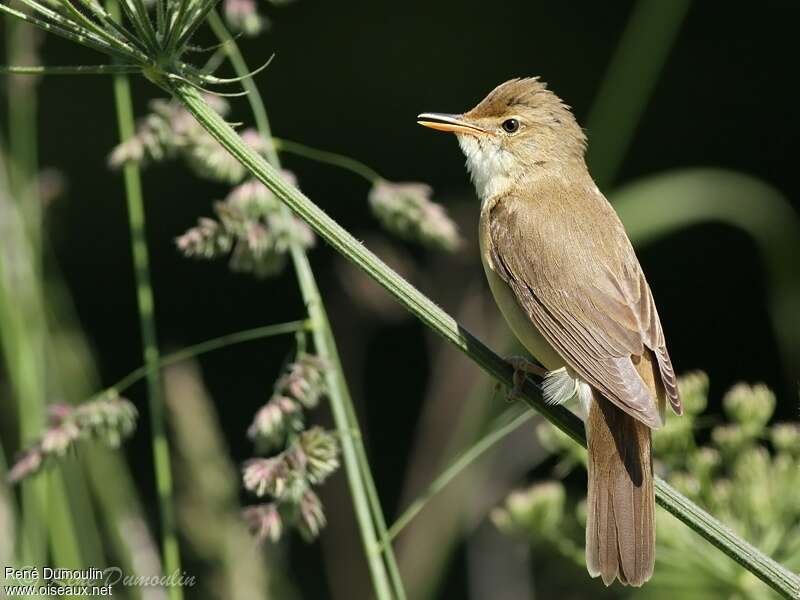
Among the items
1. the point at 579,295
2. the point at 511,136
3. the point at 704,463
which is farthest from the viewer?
the point at 511,136

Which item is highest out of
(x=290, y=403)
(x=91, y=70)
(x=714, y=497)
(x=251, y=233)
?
(x=91, y=70)

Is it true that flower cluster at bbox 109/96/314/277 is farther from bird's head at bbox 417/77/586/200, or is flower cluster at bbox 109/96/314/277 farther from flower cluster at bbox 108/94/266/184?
bird's head at bbox 417/77/586/200

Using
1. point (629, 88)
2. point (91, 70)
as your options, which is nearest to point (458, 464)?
point (91, 70)

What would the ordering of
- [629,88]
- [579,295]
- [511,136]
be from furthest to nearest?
1. [629,88]
2. [511,136]
3. [579,295]

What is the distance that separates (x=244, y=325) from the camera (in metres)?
7.41

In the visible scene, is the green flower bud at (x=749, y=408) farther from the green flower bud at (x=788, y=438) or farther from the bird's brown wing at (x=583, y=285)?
the bird's brown wing at (x=583, y=285)

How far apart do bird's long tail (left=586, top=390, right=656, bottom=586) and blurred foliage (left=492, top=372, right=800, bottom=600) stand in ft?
0.45

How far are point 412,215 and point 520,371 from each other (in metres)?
0.37

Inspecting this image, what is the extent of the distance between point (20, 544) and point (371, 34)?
18.5 ft

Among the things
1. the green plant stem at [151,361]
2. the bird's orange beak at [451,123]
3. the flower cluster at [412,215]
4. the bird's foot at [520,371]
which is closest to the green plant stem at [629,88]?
the bird's orange beak at [451,123]

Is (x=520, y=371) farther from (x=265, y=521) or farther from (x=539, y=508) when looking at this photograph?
(x=265, y=521)

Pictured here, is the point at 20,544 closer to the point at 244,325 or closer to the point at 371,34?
the point at 244,325

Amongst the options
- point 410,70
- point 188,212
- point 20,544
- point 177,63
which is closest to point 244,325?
point 188,212

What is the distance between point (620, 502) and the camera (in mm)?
2254
